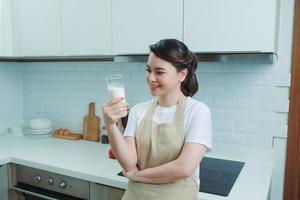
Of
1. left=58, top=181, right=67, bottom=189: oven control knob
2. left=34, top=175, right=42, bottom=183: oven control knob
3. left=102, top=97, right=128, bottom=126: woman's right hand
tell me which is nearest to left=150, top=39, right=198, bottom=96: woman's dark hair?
left=102, top=97, right=128, bottom=126: woman's right hand

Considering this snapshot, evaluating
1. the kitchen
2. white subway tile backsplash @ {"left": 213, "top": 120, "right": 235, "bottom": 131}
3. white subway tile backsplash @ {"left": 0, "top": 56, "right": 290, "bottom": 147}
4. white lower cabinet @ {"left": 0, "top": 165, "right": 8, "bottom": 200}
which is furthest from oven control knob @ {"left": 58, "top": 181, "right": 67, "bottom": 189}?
white subway tile backsplash @ {"left": 213, "top": 120, "right": 235, "bottom": 131}

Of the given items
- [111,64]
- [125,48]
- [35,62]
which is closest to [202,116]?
[125,48]

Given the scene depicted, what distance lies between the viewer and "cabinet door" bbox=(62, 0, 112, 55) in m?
1.78

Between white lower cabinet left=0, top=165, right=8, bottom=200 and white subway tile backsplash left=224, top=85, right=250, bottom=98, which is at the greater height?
white subway tile backsplash left=224, top=85, right=250, bottom=98

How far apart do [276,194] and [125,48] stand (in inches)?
48.7

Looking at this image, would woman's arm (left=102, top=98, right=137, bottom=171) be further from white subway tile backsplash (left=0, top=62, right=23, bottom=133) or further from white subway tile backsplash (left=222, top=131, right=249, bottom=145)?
white subway tile backsplash (left=0, top=62, right=23, bottom=133)

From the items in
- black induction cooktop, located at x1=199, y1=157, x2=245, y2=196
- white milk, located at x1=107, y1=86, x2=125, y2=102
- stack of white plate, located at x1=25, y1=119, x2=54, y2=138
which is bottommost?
black induction cooktop, located at x1=199, y1=157, x2=245, y2=196

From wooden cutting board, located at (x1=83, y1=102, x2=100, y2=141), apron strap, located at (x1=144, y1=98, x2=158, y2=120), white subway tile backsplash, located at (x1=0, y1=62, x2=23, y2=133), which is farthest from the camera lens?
white subway tile backsplash, located at (x1=0, y1=62, x2=23, y2=133)

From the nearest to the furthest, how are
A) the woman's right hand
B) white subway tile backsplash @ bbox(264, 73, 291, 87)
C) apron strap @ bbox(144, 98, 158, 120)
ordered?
1. the woman's right hand
2. apron strap @ bbox(144, 98, 158, 120)
3. white subway tile backsplash @ bbox(264, 73, 291, 87)

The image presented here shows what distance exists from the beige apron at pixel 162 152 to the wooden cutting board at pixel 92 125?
1177mm

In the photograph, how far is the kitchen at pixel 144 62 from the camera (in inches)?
58.2

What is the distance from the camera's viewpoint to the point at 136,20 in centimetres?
168

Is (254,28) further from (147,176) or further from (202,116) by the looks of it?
(147,176)

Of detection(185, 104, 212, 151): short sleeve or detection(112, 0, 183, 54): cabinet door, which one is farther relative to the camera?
detection(112, 0, 183, 54): cabinet door
